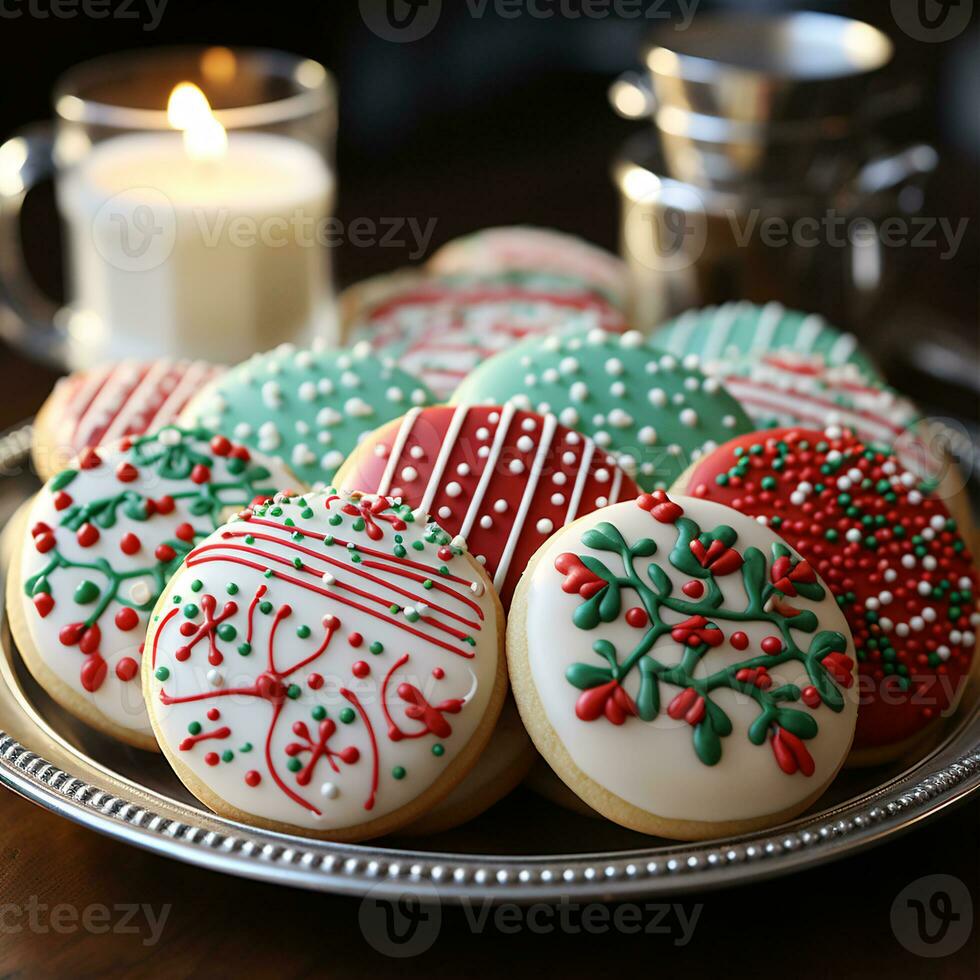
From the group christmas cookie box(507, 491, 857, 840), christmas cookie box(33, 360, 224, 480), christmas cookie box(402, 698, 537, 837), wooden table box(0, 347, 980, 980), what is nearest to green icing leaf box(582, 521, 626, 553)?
christmas cookie box(507, 491, 857, 840)

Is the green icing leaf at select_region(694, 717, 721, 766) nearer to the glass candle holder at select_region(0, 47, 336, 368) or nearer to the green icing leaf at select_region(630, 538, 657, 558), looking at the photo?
the green icing leaf at select_region(630, 538, 657, 558)

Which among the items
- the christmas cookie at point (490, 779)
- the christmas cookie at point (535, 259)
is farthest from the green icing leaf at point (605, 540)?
the christmas cookie at point (535, 259)

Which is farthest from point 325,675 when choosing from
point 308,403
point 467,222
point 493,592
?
point 467,222

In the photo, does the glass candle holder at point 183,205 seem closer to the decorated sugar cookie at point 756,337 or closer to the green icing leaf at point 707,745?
the decorated sugar cookie at point 756,337

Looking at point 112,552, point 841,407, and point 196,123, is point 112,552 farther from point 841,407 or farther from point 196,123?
point 196,123

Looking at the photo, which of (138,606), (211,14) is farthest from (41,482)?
(211,14)
